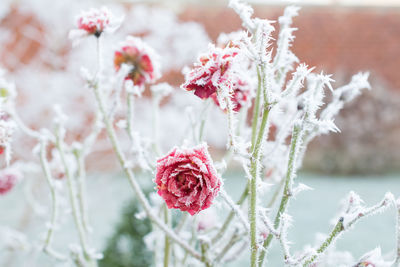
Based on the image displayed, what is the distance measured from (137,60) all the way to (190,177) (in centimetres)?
29

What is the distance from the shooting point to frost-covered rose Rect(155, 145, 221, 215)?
0.42 metres

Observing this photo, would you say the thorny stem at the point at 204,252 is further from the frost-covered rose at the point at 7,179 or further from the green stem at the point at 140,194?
the frost-covered rose at the point at 7,179

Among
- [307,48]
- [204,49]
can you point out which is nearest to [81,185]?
[204,49]

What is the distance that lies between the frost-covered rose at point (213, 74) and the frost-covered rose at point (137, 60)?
0.25 metres

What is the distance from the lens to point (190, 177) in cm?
43

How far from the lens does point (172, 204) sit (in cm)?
45

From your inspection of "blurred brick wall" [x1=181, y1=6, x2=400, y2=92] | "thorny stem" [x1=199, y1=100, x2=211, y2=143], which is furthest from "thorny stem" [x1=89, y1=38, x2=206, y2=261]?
"blurred brick wall" [x1=181, y1=6, x2=400, y2=92]

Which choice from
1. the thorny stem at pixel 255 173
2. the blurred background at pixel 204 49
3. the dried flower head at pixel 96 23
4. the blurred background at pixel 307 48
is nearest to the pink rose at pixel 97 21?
the dried flower head at pixel 96 23

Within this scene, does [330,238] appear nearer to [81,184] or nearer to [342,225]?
[342,225]

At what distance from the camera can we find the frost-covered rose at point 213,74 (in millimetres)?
423

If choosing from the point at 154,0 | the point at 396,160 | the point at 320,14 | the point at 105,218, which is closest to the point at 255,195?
the point at 105,218

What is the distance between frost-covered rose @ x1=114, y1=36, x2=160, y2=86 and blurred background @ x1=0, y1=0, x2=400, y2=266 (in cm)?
99

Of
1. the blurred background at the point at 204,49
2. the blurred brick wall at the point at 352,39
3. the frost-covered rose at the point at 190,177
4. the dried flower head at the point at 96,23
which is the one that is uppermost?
the blurred brick wall at the point at 352,39

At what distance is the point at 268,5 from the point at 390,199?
431 cm
